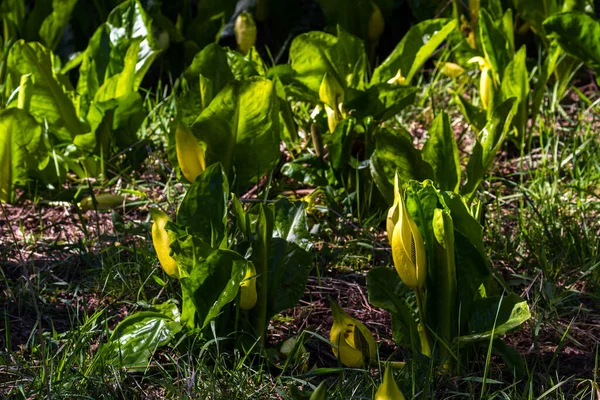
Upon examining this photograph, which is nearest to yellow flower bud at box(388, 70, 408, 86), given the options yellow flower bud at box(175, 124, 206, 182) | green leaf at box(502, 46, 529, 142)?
green leaf at box(502, 46, 529, 142)

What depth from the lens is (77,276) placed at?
204cm

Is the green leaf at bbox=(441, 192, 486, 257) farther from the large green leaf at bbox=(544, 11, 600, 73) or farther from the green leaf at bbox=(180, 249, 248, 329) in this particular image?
the large green leaf at bbox=(544, 11, 600, 73)

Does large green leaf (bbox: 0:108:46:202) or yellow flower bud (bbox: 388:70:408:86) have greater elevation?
large green leaf (bbox: 0:108:46:202)

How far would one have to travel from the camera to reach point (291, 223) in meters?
1.79

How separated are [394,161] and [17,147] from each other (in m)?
1.12

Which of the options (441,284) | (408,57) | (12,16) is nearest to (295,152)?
(408,57)

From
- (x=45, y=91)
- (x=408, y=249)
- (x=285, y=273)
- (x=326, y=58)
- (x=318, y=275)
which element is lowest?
(x=318, y=275)

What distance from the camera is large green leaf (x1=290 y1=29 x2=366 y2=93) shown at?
244 centimetres

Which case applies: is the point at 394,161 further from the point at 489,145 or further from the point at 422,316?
the point at 422,316

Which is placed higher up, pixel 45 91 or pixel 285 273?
pixel 45 91

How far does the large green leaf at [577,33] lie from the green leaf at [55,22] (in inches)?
65.6

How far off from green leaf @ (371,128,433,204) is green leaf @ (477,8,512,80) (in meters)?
0.72

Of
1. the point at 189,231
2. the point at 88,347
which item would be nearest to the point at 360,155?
the point at 189,231

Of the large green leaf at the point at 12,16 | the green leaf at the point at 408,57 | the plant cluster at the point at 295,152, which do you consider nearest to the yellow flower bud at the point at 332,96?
the plant cluster at the point at 295,152
